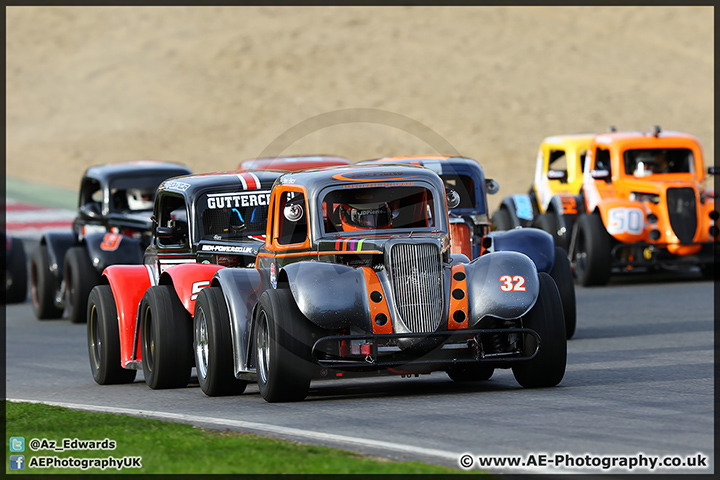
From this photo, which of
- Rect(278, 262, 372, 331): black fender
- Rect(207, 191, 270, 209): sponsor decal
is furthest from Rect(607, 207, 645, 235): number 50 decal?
Rect(278, 262, 372, 331): black fender

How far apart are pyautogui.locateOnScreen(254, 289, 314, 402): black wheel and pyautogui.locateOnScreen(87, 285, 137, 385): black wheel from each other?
2723 millimetres

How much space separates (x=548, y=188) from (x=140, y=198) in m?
7.27

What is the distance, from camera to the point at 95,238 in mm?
18750

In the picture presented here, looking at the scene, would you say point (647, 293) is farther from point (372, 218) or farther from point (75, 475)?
point (75, 475)

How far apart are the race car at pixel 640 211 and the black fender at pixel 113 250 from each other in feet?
22.8

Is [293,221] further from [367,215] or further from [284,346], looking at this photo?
[284,346]

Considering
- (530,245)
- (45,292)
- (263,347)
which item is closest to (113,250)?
(45,292)

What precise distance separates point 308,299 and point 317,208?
1.24 m

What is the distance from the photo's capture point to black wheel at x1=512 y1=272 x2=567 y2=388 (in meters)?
9.59

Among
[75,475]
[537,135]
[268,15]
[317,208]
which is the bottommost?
[75,475]

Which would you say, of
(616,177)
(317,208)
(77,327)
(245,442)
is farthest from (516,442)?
(616,177)

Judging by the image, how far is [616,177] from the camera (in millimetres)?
21078

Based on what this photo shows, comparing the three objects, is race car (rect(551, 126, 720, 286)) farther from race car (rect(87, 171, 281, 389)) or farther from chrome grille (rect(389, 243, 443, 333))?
chrome grille (rect(389, 243, 443, 333))

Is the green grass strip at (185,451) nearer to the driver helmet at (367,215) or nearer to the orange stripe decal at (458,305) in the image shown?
the orange stripe decal at (458,305)
